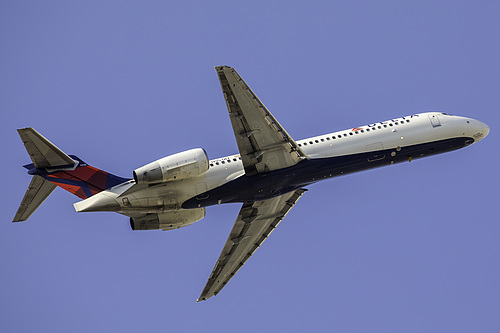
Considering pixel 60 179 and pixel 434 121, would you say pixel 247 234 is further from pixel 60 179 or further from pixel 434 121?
pixel 434 121

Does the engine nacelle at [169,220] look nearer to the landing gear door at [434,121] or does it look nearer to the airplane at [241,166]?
the airplane at [241,166]

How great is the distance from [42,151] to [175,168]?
833cm

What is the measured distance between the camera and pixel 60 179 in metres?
46.5

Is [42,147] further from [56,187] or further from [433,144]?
[433,144]

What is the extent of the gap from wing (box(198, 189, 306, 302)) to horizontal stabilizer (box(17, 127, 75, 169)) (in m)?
12.2

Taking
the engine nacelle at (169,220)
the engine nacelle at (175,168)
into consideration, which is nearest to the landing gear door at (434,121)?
the engine nacelle at (175,168)

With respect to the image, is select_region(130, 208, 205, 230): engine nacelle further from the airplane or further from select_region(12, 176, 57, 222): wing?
select_region(12, 176, 57, 222): wing

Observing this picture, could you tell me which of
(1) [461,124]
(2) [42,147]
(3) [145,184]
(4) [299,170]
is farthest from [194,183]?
(1) [461,124]

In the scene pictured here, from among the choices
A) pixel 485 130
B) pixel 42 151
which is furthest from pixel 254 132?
pixel 485 130

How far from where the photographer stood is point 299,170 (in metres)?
46.2

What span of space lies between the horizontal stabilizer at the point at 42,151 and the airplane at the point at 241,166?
0.19ft

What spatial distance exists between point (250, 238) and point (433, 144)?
14.1m

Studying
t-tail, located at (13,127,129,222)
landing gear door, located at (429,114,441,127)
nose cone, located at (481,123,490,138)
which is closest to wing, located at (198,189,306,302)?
t-tail, located at (13,127,129,222)

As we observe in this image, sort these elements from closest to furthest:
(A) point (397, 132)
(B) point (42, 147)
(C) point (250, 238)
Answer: (B) point (42, 147) → (A) point (397, 132) → (C) point (250, 238)
